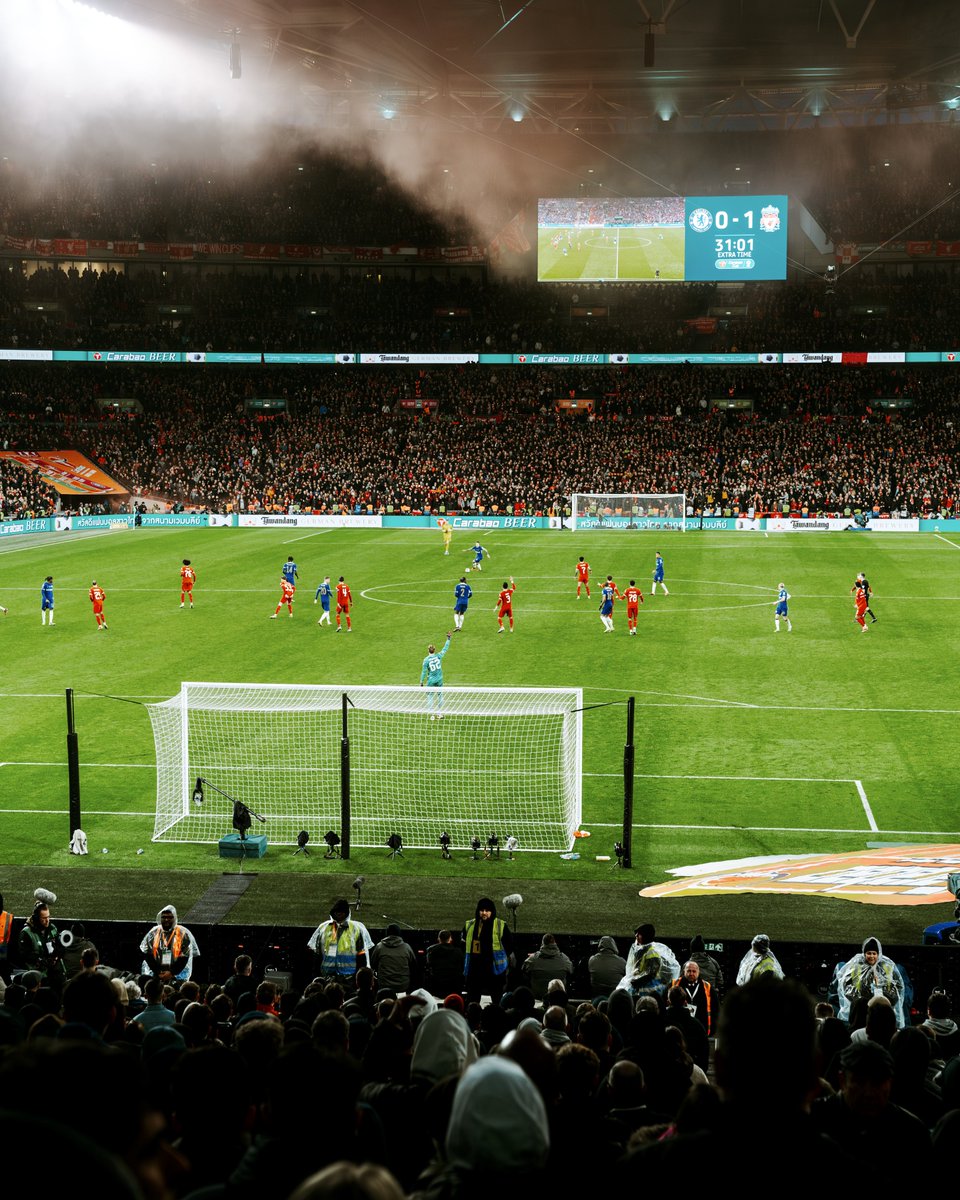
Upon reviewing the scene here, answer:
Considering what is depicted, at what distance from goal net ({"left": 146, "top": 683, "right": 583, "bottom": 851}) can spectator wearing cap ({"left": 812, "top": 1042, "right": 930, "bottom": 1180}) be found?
12.4 m

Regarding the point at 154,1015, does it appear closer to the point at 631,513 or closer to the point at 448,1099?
the point at 448,1099

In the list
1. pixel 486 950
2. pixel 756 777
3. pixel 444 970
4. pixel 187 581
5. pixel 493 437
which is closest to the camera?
pixel 444 970

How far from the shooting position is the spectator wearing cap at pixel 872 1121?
377cm

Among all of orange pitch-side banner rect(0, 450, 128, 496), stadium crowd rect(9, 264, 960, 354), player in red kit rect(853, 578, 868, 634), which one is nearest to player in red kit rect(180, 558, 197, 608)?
player in red kit rect(853, 578, 868, 634)

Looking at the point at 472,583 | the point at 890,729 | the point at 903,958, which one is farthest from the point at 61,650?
the point at 903,958

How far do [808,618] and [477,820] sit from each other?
17782 mm

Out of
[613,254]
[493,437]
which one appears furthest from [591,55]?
[493,437]

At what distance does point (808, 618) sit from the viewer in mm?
32719

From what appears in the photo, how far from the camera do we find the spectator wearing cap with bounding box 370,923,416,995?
10164 mm

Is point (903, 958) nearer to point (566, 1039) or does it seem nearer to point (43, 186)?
point (566, 1039)

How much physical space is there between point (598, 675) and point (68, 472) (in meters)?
48.5

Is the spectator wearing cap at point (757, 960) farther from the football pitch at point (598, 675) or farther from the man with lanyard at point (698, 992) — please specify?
the football pitch at point (598, 675)

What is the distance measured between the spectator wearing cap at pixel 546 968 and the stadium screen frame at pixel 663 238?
5270 cm

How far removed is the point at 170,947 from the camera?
10.7 meters
